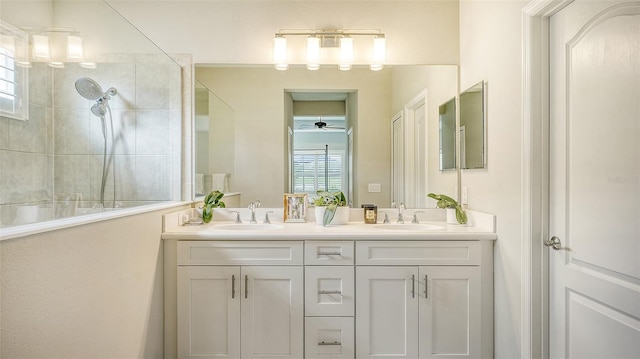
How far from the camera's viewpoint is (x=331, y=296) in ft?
5.99

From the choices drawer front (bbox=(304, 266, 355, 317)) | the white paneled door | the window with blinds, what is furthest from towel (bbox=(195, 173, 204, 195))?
the white paneled door

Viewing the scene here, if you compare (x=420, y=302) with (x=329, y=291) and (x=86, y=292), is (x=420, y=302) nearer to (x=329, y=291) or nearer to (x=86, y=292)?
(x=329, y=291)

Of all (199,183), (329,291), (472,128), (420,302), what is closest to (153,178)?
(199,183)

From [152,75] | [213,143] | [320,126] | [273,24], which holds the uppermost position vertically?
[273,24]

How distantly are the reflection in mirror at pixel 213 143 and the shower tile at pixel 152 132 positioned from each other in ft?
0.72

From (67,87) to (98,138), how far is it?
15.8 inches

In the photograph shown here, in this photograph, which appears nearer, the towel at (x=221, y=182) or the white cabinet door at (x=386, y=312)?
the white cabinet door at (x=386, y=312)

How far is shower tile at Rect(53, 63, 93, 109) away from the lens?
222 centimetres

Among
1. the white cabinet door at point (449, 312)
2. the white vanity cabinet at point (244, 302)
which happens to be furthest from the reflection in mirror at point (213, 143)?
the white cabinet door at point (449, 312)

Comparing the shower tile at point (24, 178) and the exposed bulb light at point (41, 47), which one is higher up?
the exposed bulb light at point (41, 47)

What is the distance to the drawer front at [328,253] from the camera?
6.01 ft

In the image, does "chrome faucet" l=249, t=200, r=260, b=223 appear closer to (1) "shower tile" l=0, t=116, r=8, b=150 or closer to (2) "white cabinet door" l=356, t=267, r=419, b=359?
(2) "white cabinet door" l=356, t=267, r=419, b=359

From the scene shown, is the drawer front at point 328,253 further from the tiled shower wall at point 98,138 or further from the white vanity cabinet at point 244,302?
the tiled shower wall at point 98,138

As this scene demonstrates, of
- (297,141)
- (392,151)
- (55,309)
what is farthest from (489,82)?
(55,309)
